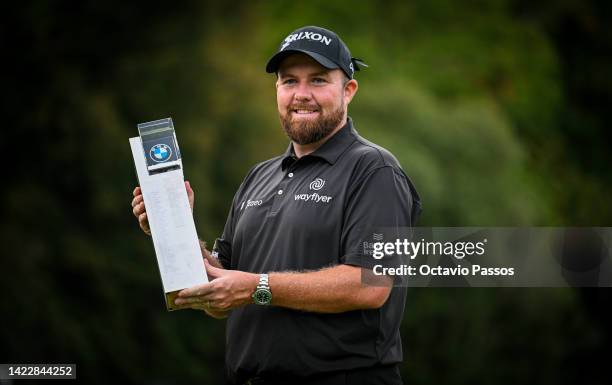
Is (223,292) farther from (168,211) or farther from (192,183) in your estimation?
(192,183)

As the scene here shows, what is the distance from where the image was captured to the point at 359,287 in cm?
414

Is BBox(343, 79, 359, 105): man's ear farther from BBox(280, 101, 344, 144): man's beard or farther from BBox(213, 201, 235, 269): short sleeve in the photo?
BBox(213, 201, 235, 269): short sleeve

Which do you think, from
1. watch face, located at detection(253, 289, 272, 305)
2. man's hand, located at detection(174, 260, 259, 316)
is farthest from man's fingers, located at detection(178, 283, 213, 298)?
watch face, located at detection(253, 289, 272, 305)

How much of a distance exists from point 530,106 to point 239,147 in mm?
10599

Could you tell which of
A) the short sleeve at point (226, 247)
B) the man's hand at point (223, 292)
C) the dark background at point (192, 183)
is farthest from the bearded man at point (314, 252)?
the dark background at point (192, 183)

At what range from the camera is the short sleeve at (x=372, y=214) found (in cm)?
416

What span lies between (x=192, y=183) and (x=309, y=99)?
11.2 meters

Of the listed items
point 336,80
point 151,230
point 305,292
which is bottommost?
point 305,292

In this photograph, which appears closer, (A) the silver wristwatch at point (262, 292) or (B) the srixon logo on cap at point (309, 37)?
(A) the silver wristwatch at point (262, 292)

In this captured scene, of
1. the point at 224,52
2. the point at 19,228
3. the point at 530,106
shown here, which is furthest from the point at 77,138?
the point at 530,106

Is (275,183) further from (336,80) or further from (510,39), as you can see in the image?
(510,39)

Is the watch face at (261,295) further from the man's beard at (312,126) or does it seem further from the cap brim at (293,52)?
the cap brim at (293,52)

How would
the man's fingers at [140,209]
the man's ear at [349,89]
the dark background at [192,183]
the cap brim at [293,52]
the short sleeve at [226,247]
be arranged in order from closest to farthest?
the man's fingers at [140,209] → the cap brim at [293,52] → the man's ear at [349,89] → the short sleeve at [226,247] → the dark background at [192,183]

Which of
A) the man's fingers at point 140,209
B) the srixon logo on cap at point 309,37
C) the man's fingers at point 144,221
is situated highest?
the srixon logo on cap at point 309,37
